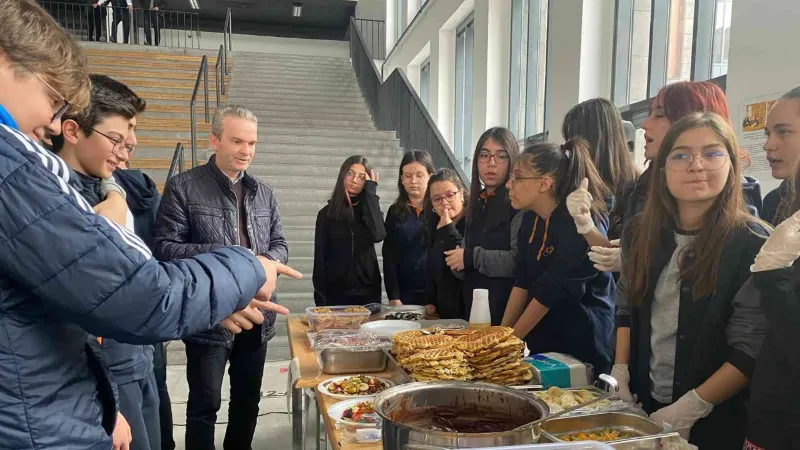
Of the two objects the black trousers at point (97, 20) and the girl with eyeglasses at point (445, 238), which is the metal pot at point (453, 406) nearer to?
the girl with eyeglasses at point (445, 238)

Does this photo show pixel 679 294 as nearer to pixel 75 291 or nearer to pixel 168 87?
pixel 75 291

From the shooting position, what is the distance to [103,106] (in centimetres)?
177

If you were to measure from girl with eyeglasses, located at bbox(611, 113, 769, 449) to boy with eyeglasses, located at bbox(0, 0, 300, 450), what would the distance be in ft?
3.81

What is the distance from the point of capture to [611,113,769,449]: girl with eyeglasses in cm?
129

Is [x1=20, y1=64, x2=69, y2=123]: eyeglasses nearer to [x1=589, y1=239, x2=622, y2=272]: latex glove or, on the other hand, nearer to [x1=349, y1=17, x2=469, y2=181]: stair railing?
[x1=589, y1=239, x2=622, y2=272]: latex glove

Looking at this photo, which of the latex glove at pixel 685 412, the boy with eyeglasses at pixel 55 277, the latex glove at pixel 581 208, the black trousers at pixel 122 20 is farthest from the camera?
the black trousers at pixel 122 20

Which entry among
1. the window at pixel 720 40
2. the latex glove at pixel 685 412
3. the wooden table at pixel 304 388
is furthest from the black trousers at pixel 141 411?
the window at pixel 720 40

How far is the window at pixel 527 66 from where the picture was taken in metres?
6.14

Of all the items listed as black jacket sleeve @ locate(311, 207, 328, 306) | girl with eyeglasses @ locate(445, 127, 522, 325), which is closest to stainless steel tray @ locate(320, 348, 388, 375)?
girl with eyeglasses @ locate(445, 127, 522, 325)

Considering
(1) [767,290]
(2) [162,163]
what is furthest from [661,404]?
(2) [162,163]

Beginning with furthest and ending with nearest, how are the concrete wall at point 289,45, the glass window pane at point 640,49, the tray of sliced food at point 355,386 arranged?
the concrete wall at point 289,45
the glass window pane at point 640,49
the tray of sliced food at point 355,386

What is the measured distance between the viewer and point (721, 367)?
1300 mm

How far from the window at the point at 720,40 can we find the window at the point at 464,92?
500cm

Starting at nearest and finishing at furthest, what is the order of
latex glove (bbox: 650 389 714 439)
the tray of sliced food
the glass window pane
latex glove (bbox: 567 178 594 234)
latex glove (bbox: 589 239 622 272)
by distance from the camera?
latex glove (bbox: 650 389 714 439)
the tray of sliced food
latex glove (bbox: 589 239 622 272)
latex glove (bbox: 567 178 594 234)
the glass window pane
